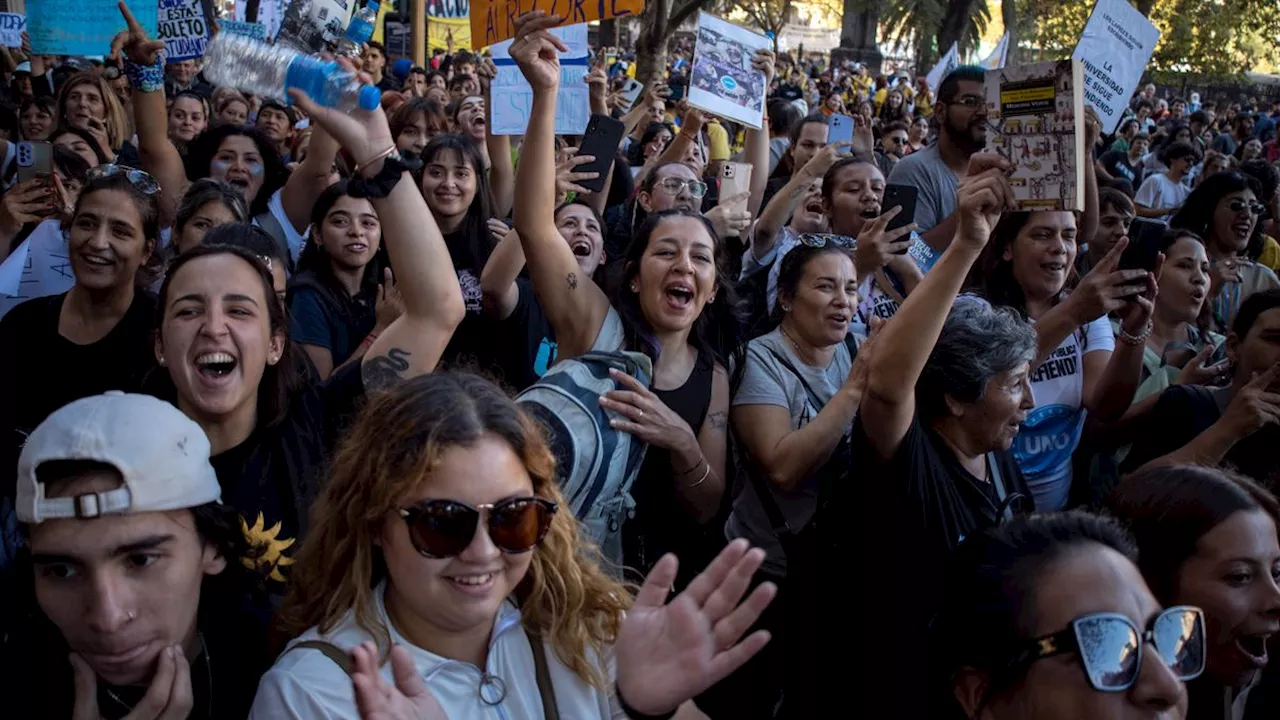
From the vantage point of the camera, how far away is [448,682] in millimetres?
1876

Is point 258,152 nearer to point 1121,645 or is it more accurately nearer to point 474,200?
point 474,200

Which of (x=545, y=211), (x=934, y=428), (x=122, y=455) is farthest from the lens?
(x=545, y=211)

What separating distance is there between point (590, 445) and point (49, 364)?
1.65m

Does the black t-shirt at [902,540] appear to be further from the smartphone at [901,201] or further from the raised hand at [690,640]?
the smartphone at [901,201]

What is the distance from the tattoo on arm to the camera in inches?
105

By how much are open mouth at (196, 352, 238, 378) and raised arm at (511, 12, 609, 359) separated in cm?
94

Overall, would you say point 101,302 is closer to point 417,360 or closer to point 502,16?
point 417,360

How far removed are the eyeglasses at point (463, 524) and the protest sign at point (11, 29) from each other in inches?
428

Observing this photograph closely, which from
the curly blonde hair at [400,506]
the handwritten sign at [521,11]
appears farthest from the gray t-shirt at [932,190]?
the curly blonde hair at [400,506]

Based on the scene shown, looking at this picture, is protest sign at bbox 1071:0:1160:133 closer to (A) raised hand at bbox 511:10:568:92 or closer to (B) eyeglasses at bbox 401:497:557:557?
(A) raised hand at bbox 511:10:568:92

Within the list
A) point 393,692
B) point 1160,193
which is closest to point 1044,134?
point 393,692

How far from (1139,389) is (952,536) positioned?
1872mm

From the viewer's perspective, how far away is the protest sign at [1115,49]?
5188 mm

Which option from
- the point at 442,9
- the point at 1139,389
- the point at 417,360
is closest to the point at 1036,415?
the point at 1139,389
